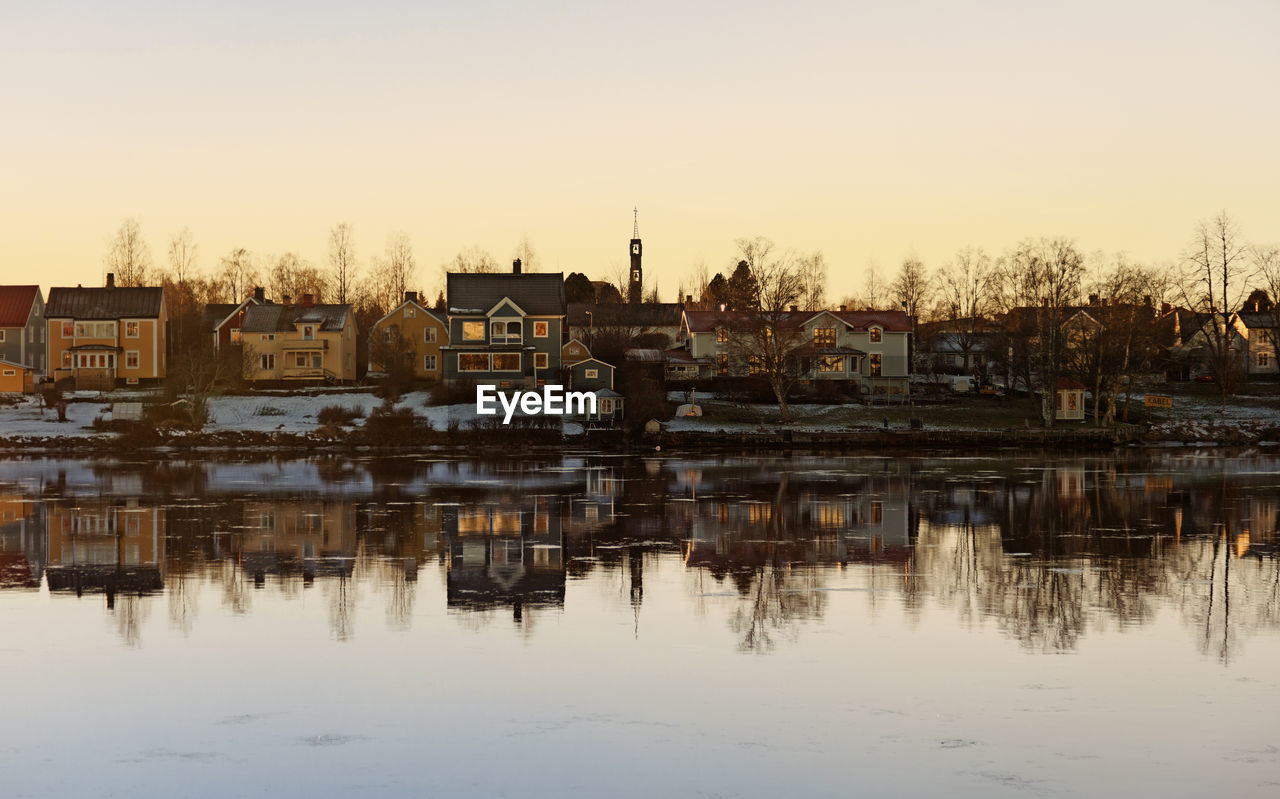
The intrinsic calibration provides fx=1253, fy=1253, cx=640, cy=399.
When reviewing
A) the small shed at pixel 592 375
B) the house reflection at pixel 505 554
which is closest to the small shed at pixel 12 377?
the small shed at pixel 592 375

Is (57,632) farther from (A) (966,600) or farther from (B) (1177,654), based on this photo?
(B) (1177,654)

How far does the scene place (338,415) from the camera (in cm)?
6606

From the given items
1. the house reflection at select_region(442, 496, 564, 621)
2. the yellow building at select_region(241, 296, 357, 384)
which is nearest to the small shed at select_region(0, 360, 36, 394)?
the yellow building at select_region(241, 296, 357, 384)

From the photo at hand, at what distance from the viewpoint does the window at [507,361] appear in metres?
77.7

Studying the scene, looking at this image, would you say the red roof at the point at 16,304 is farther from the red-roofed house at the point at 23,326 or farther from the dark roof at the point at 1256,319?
the dark roof at the point at 1256,319

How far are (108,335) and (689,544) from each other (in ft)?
234

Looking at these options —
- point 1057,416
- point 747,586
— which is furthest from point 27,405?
point 747,586

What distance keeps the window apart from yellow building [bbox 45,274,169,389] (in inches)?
986

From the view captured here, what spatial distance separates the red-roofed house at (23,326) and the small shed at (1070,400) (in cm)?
6759

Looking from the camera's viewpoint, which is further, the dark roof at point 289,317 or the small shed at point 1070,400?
the dark roof at point 289,317

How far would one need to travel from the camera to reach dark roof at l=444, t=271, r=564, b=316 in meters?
80.0

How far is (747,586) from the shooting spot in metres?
19.3

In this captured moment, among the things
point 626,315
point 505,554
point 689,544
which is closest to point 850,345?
point 626,315

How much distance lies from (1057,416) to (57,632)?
2517 inches
